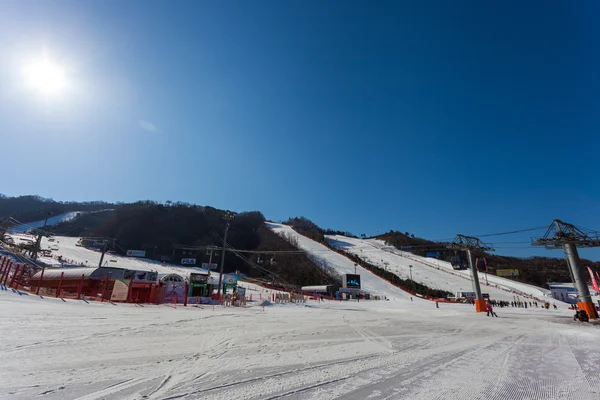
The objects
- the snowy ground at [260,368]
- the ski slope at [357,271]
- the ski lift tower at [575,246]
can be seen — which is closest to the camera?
the snowy ground at [260,368]

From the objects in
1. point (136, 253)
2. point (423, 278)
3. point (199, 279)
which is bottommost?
point (199, 279)

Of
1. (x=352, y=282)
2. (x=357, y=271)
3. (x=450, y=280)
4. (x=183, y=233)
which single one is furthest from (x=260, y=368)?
(x=183, y=233)

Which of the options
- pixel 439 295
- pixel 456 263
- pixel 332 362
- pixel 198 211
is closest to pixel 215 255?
pixel 198 211

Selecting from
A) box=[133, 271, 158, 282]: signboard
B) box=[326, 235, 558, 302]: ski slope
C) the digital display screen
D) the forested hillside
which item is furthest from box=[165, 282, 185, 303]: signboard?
the forested hillside

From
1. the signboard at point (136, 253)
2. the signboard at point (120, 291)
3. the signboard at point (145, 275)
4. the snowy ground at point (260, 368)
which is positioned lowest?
the snowy ground at point (260, 368)

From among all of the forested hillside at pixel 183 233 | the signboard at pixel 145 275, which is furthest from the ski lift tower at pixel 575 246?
the forested hillside at pixel 183 233

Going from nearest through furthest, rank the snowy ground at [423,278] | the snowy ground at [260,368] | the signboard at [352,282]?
1. the snowy ground at [260,368]
2. the signboard at [352,282]
3. the snowy ground at [423,278]

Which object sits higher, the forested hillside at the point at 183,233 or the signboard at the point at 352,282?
the forested hillside at the point at 183,233

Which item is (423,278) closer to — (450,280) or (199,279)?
(450,280)

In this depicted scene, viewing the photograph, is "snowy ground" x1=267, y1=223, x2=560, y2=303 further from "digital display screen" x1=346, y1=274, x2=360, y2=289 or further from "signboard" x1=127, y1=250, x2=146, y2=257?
"signboard" x1=127, y1=250, x2=146, y2=257

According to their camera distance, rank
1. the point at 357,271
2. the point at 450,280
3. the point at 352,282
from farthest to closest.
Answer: the point at 357,271, the point at 450,280, the point at 352,282

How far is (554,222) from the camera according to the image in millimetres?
25359

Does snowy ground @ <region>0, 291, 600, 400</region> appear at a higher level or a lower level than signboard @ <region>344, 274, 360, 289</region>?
lower

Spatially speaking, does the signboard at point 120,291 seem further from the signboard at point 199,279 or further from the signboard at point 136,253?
the signboard at point 136,253
